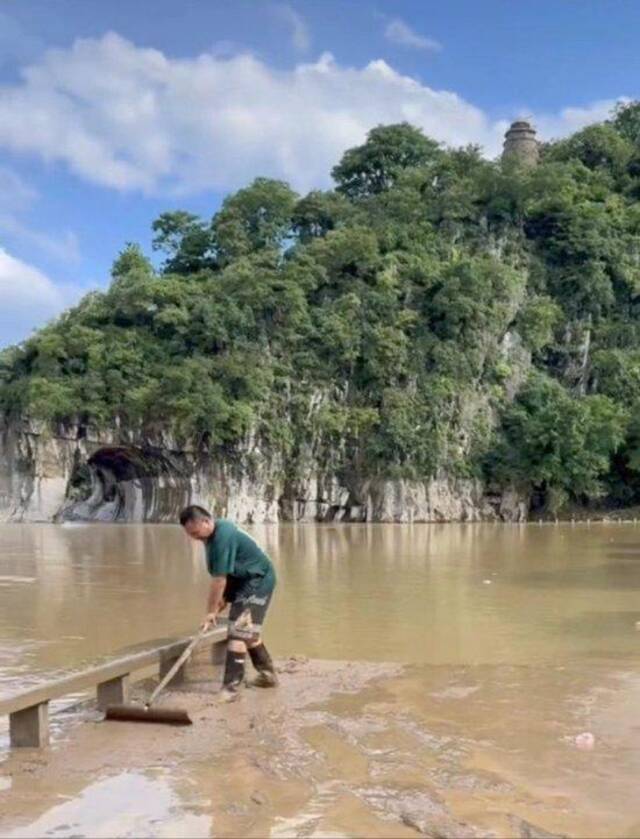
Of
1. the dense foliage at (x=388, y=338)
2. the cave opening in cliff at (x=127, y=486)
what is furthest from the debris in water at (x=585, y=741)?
the cave opening in cliff at (x=127, y=486)

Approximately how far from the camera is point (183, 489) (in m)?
39.2

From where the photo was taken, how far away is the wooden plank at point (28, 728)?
5125mm

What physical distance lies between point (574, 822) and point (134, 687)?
370 cm

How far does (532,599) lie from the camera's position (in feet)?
41.2

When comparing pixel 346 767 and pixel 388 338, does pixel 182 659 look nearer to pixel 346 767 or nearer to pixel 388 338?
pixel 346 767

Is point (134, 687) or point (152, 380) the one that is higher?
point (152, 380)

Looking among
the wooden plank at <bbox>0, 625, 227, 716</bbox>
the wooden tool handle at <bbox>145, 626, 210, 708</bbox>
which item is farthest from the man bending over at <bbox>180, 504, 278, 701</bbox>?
the wooden plank at <bbox>0, 625, 227, 716</bbox>

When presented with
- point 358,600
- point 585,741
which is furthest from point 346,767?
point 358,600

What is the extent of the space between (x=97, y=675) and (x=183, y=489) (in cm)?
3383

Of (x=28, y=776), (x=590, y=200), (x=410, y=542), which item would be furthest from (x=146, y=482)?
(x=28, y=776)

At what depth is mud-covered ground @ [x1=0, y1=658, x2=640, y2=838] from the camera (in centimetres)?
389

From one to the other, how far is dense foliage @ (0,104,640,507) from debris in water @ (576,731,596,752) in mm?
32064

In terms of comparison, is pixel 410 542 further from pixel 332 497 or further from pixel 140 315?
pixel 140 315

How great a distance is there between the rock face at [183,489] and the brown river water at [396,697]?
2149cm
